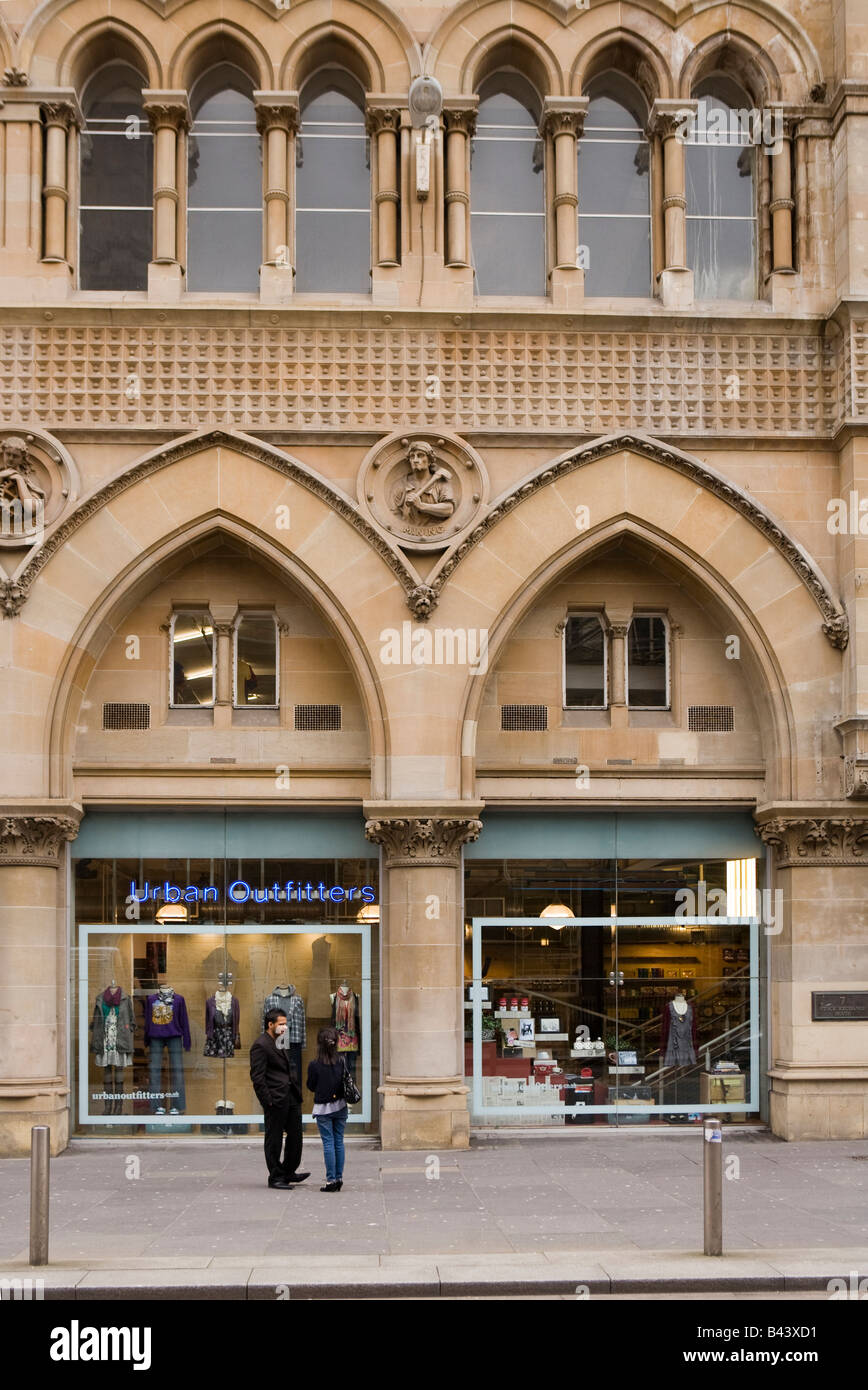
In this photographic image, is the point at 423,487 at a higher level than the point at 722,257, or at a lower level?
lower

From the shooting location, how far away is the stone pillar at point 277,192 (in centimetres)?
1877

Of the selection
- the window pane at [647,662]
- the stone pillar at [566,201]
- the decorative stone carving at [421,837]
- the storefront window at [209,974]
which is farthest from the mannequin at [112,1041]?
the stone pillar at [566,201]

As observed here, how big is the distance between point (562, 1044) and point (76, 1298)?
9.29 m

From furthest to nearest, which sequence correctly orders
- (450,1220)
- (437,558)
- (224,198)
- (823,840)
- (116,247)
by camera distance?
(224,198) → (116,247) → (437,558) → (823,840) → (450,1220)

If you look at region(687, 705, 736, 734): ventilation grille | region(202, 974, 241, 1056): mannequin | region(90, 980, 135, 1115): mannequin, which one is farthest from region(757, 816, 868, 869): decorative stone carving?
region(90, 980, 135, 1115): mannequin

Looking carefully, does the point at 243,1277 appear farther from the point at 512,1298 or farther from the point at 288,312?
the point at 288,312

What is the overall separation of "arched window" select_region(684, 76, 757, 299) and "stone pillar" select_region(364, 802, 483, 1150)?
7.62 m

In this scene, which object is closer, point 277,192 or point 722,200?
point 277,192

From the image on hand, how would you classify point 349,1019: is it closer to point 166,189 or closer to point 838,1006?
point 838,1006

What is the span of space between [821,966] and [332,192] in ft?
37.6

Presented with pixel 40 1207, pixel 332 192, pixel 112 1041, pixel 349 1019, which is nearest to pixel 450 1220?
pixel 40 1207

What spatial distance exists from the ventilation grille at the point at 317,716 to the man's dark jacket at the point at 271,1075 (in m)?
4.84

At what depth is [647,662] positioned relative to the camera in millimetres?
19391

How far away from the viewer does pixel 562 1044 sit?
19.0 meters
